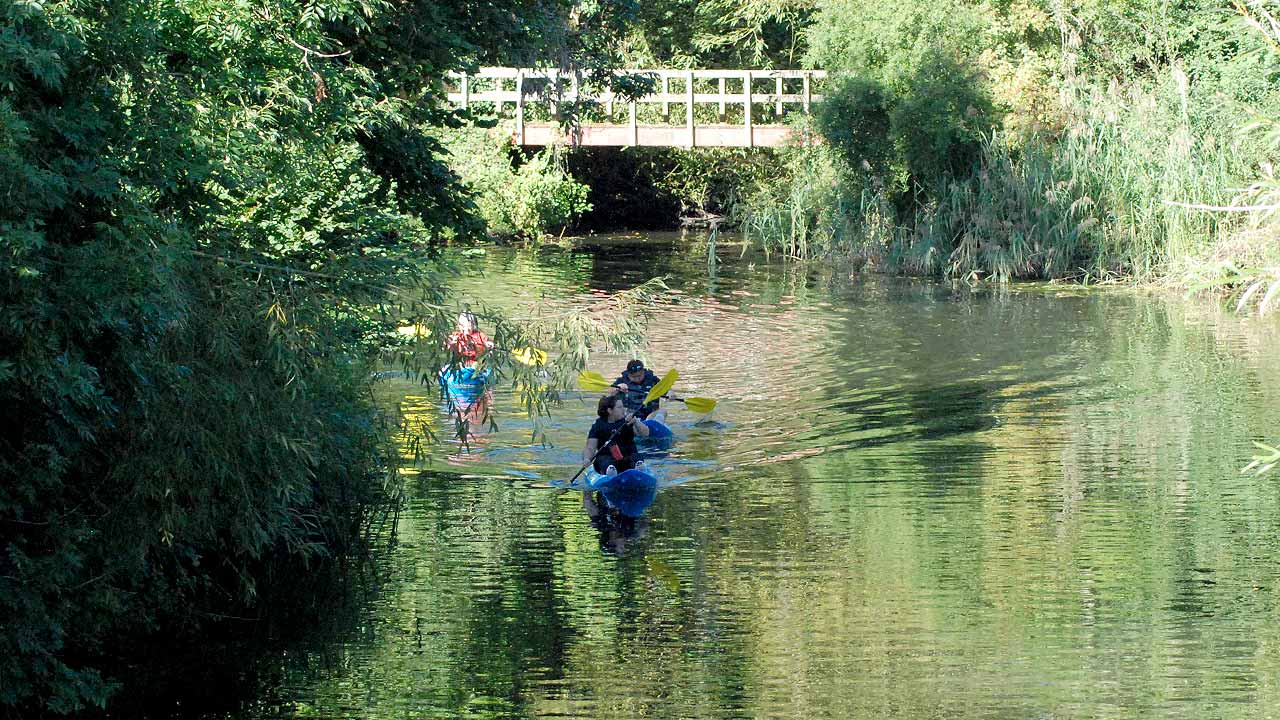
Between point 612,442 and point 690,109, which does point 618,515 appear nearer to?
point 612,442

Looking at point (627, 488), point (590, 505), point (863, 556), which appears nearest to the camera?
point (863, 556)

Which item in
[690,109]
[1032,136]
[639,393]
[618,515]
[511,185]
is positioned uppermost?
[690,109]

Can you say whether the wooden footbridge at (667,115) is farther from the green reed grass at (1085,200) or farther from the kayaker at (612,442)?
the kayaker at (612,442)

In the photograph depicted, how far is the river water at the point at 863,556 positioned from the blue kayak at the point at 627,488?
0.30 m

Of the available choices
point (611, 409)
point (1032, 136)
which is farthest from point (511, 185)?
point (611, 409)

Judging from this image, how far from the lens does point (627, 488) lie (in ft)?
39.5

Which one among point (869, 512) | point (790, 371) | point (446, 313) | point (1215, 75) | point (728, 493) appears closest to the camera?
point (446, 313)

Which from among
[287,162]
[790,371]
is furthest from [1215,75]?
[287,162]

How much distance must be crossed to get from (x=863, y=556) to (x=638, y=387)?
455 centimetres

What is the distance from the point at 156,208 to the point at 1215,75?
22.0 meters

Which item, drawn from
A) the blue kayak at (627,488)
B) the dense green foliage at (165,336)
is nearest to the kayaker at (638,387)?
the blue kayak at (627,488)

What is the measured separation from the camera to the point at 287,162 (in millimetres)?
9297

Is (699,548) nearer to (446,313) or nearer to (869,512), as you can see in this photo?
(869,512)

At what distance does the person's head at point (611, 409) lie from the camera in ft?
41.2
